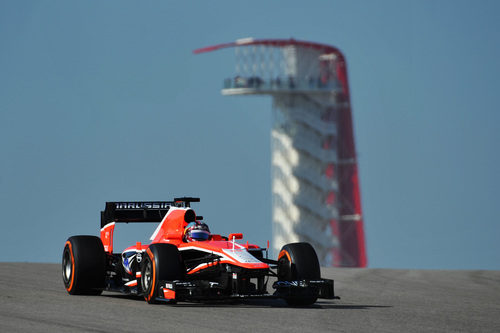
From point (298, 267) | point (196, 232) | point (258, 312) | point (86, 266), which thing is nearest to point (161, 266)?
point (196, 232)

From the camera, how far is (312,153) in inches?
3169

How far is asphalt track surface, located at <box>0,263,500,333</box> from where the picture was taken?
46.5 ft

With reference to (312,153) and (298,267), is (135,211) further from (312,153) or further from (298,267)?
(312,153)

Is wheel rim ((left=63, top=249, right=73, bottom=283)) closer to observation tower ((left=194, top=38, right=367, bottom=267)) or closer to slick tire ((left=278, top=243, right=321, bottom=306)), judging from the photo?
slick tire ((left=278, top=243, right=321, bottom=306))

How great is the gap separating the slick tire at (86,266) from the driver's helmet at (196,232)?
6.02ft

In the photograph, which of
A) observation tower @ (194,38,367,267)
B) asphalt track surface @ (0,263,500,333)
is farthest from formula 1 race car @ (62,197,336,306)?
observation tower @ (194,38,367,267)

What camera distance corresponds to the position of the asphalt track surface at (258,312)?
46.5ft

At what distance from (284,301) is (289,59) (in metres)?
64.2

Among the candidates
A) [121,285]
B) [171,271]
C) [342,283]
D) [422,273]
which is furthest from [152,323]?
[422,273]

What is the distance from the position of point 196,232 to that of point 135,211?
8.71ft

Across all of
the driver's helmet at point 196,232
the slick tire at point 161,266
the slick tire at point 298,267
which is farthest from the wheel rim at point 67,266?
the slick tire at point 298,267

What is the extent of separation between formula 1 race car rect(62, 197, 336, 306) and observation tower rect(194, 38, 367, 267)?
59058 millimetres

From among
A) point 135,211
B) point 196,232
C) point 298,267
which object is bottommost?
point 298,267

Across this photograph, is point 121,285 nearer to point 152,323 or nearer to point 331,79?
point 152,323
